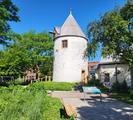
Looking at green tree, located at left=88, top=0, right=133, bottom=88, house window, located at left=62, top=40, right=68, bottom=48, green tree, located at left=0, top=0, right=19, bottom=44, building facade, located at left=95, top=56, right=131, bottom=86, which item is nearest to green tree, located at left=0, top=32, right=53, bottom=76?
house window, located at left=62, top=40, right=68, bottom=48

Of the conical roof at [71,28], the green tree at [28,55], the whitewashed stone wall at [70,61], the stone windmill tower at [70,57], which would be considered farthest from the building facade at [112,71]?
the green tree at [28,55]

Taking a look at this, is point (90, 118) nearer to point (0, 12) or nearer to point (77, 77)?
point (0, 12)

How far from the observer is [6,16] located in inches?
832

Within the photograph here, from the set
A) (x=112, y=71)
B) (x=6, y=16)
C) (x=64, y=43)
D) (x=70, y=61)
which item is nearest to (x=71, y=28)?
(x=64, y=43)

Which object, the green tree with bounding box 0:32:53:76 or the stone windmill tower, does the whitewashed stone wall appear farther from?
the green tree with bounding box 0:32:53:76

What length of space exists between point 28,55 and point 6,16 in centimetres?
2764

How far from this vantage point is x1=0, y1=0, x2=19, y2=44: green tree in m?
20.8

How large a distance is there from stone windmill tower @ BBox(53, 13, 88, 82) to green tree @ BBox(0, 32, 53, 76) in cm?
1129

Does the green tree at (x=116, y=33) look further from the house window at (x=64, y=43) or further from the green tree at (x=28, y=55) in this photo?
the green tree at (x=28, y=55)

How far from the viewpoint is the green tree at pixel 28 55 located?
4584 centimetres

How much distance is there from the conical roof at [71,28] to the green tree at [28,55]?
36.4ft

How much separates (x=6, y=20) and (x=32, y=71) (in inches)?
1215

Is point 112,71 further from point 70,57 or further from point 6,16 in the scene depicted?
point 6,16

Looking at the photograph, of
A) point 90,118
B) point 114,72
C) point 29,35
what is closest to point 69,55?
point 114,72
